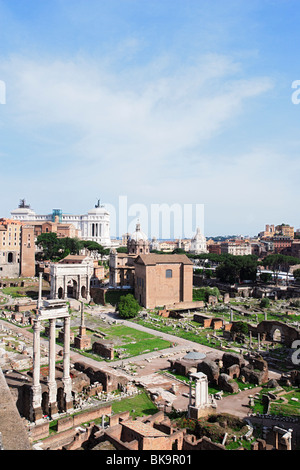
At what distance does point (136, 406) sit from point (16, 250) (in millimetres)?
63861

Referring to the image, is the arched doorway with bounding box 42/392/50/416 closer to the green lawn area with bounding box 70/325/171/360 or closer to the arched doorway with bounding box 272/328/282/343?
the green lawn area with bounding box 70/325/171/360

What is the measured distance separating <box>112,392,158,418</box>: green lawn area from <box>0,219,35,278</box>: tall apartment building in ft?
193

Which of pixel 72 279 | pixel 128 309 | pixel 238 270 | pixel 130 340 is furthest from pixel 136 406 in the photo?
pixel 238 270

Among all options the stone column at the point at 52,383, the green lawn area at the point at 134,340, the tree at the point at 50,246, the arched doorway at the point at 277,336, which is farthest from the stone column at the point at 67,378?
the tree at the point at 50,246

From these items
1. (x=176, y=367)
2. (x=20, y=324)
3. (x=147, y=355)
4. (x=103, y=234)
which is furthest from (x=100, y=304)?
(x=103, y=234)

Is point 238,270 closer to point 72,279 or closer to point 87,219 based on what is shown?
point 72,279

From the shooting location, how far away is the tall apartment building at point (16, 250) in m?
77.4

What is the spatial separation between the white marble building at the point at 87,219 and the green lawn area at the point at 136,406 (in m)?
124

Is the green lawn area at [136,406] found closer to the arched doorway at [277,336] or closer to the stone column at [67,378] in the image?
the stone column at [67,378]

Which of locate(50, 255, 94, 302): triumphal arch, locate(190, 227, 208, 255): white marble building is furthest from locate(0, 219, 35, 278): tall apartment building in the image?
locate(190, 227, 208, 255): white marble building

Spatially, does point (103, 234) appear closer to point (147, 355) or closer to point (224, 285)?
point (224, 285)

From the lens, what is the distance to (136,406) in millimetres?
23500

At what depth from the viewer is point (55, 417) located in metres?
21.8
